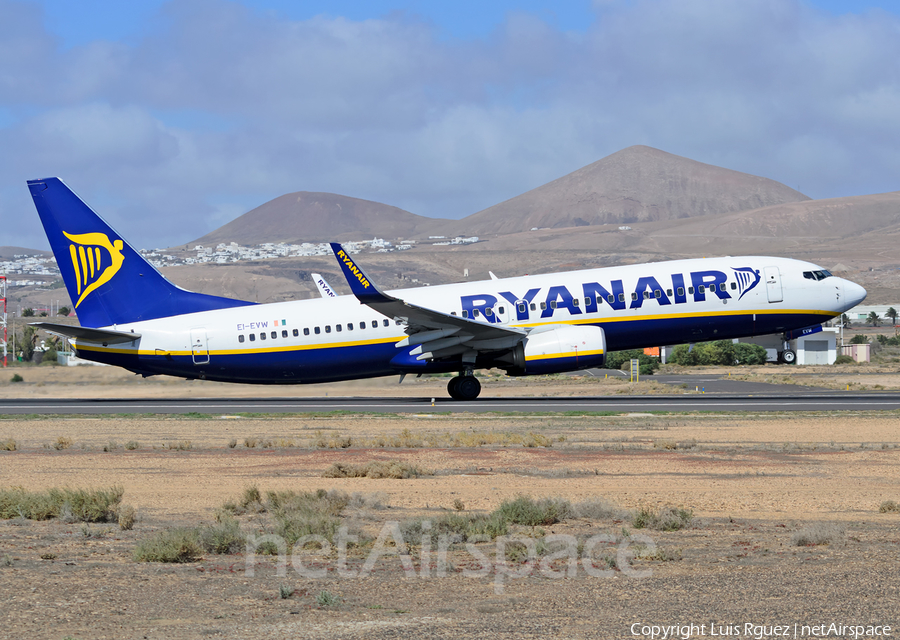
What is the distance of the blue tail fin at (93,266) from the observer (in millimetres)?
35312

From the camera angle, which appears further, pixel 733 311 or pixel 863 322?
pixel 863 322

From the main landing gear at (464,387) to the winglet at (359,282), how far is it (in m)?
5.80

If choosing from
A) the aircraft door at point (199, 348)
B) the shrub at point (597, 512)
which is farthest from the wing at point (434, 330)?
the shrub at point (597, 512)

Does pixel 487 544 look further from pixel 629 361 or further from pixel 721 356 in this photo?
pixel 721 356

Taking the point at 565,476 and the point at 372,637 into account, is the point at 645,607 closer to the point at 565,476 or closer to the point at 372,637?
the point at 372,637

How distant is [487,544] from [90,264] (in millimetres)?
27337

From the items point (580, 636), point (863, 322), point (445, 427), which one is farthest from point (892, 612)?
point (863, 322)

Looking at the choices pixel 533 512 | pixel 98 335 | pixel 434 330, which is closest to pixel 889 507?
pixel 533 512

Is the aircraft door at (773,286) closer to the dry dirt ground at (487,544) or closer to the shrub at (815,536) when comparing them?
the dry dirt ground at (487,544)

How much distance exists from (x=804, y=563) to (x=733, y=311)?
24620 mm

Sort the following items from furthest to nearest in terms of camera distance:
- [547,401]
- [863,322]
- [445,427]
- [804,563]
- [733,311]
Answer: [863,322]
[547,401]
[733,311]
[445,427]
[804,563]

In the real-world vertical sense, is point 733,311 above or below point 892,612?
above

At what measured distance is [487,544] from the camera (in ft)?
39.7

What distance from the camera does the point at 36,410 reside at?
36031 millimetres
